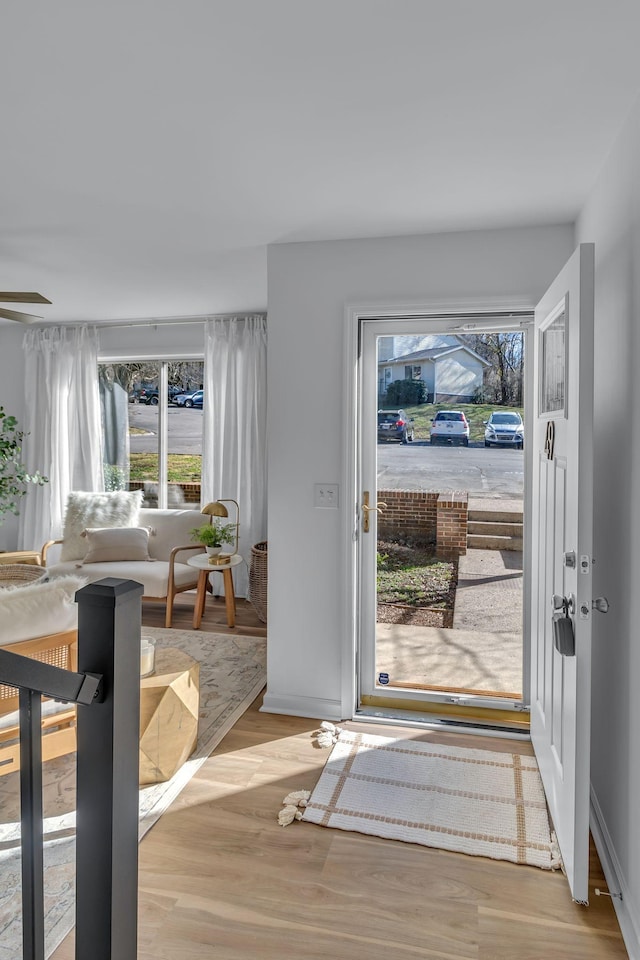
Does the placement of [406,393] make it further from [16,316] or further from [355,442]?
[16,316]

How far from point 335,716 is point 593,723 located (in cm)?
132

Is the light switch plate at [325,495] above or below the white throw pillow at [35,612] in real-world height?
above

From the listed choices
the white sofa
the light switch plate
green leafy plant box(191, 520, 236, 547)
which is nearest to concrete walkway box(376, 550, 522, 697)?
the light switch plate

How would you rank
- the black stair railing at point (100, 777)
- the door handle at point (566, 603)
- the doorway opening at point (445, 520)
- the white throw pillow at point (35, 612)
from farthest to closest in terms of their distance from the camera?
1. the doorway opening at point (445, 520)
2. the white throw pillow at point (35, 612)
3. the door handle at point (566, 603)
4. the black stair railing at point (100, 777)

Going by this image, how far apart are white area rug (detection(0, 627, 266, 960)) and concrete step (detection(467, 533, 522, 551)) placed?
4.97ft

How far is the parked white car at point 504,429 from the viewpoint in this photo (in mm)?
3221

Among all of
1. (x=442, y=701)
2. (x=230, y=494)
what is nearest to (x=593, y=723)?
(x=442, y=701)

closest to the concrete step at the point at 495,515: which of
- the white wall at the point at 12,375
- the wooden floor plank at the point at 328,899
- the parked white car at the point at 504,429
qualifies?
the parked white car at the point at 504,429

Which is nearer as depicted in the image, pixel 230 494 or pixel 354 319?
pixel 354 319

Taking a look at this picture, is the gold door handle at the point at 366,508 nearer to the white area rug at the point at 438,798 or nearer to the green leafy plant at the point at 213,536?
the white area rug at the point at 438,798

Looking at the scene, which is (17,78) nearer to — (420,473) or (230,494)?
(420,473)

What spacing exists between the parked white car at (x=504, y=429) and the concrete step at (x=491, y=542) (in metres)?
0.49

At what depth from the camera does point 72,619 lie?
97.3 inches

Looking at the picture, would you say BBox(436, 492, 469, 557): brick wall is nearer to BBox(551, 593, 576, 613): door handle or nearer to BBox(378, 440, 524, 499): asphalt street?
BBox(378, 440, 524, 499): asphalt street
